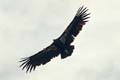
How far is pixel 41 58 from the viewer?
69875 mm

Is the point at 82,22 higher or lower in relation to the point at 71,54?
higher

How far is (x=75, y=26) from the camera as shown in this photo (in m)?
68.2

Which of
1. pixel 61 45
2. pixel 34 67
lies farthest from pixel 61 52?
pixel 34 67

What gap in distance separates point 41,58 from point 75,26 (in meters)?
6.36

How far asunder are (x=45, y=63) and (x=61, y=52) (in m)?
4.01

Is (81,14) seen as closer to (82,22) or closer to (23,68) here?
(82,22)

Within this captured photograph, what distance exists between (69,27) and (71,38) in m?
1.84

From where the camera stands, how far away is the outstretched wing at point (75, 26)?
6756 centimetres

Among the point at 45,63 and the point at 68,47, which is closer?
the point at 68,47

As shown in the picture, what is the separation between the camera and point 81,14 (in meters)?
68.6

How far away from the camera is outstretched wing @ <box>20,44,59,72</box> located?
226 feet

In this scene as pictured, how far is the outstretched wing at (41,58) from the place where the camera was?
6875cm

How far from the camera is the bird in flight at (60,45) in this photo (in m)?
66.4

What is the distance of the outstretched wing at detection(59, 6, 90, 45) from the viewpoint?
67562 millimetres
